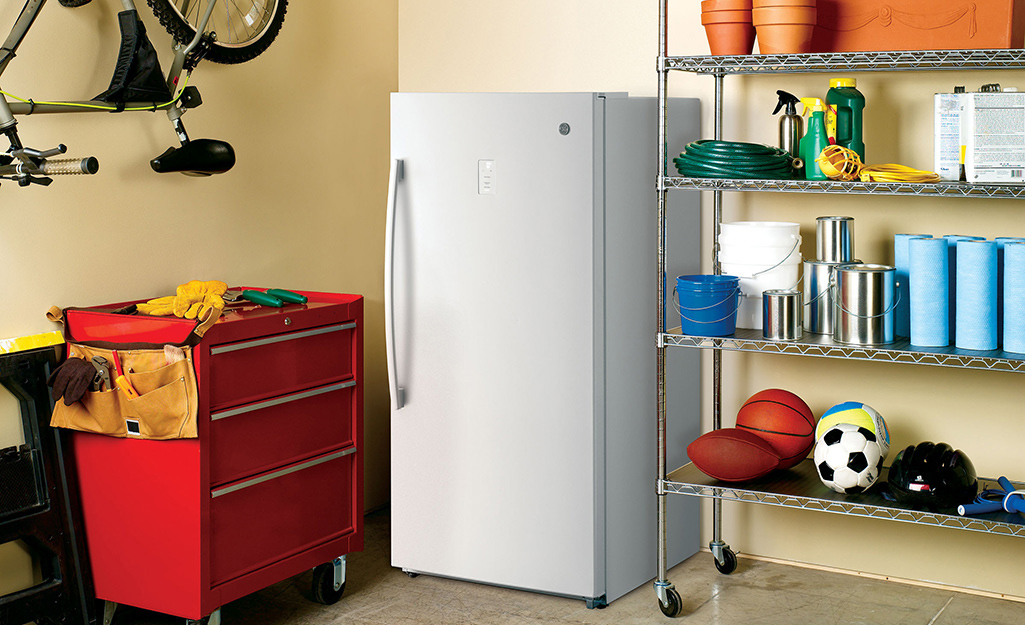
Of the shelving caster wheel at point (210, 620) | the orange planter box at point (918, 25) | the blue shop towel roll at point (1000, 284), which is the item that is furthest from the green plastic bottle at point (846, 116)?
the shelving caster wheel at point (210, 620)

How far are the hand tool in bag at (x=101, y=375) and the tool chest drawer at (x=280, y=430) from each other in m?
0.30

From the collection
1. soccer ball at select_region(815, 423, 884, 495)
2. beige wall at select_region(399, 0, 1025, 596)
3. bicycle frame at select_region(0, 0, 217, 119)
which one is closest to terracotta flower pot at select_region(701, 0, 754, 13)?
beige wall at select_region(399, 0, 1025, 596)

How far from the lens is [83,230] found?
122 inches

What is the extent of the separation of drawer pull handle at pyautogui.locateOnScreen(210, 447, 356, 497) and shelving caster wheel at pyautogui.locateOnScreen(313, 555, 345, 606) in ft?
1.13

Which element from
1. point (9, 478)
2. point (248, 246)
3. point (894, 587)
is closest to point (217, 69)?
point (248, 246)

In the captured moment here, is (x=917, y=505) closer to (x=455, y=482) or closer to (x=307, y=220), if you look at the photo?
(x=455, y=482)

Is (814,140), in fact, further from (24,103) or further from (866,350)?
(24,103)

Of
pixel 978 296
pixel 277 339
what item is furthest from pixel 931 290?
pixel 277 339

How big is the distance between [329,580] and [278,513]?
37cm

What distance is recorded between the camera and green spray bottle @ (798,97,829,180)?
10.6 feet

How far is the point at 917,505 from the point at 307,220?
7.58 feet

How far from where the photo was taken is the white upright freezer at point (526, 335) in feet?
10.8

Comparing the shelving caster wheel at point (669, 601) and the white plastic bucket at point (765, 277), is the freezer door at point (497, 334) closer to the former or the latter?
the shelving caster wheel at point (669, 601)

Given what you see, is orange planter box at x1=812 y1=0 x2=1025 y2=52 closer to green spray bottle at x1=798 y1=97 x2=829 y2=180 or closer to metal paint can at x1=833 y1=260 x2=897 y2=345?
green spray bottle at x1=798 y1=97 x2=829 y2=180
